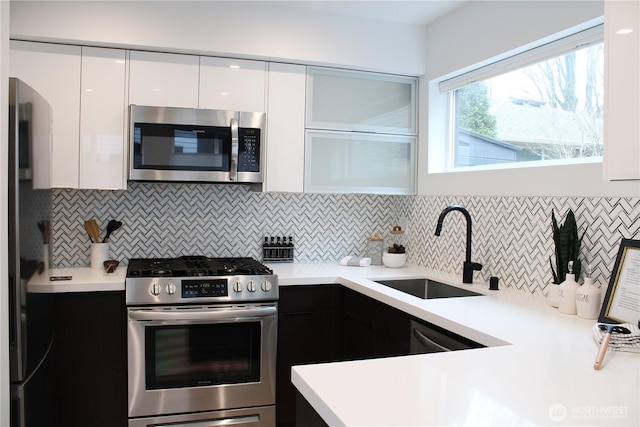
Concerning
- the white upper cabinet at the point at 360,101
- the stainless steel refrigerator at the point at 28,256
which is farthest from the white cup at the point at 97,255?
the white upper cabinet at the point at 360,101

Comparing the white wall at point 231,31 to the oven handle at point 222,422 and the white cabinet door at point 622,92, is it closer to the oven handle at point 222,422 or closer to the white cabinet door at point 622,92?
the white cabinet door at point 622,92

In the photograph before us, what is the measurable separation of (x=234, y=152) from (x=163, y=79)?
1.85 feet

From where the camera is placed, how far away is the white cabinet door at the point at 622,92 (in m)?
1.39

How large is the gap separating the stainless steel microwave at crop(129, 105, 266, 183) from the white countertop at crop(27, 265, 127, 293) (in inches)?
21.4

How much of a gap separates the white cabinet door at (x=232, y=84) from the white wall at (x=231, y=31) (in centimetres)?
6

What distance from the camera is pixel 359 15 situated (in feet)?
10.3

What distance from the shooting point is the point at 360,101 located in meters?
3.31

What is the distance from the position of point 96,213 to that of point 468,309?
2.25m

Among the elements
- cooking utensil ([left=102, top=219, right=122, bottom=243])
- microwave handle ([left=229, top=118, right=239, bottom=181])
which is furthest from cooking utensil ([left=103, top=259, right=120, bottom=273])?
microwave handle ([left=229, top=118, right=239, bottom=181])

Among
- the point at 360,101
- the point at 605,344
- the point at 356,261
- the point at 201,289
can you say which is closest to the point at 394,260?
the point at 356,261

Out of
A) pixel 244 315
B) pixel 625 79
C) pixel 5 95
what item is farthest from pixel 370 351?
pixel 5 95

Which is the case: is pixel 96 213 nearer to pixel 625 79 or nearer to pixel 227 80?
pixel 227 80

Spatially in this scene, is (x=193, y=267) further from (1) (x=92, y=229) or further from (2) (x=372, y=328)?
(2) (x=372, y=328)

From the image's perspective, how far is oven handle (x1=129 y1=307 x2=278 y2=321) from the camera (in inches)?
101
